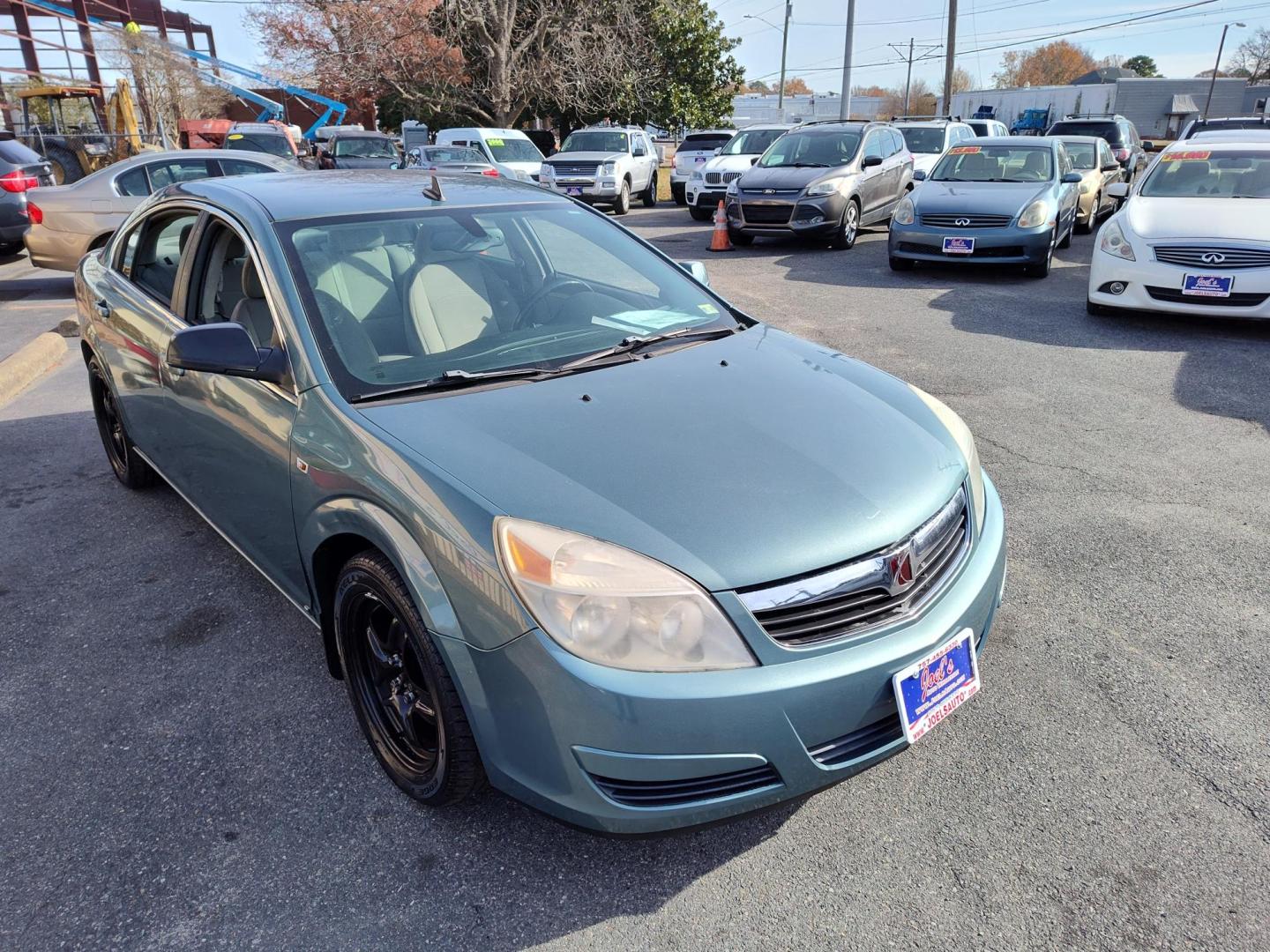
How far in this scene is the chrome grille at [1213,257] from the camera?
23.5 feet

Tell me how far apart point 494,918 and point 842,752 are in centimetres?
91

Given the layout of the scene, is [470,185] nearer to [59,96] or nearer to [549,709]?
[549,709]

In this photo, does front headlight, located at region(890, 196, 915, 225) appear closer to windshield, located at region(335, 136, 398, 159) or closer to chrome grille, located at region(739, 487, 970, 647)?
chrome grille, located at region(739, 487, 970, 647)

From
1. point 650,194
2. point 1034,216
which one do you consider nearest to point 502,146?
point 650,194

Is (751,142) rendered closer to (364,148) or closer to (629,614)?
(364,148)

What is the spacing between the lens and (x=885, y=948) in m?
2.05

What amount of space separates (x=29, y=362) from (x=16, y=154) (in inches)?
285

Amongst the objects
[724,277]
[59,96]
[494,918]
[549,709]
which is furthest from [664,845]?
[59,96]

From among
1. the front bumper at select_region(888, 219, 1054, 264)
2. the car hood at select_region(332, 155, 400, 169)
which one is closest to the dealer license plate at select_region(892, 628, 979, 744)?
the front bumper at select_region(888, 219, 1054, 264)

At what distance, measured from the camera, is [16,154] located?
40.3 feet

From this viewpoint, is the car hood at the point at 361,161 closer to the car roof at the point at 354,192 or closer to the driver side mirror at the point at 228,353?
the car roof at the point at 354,192

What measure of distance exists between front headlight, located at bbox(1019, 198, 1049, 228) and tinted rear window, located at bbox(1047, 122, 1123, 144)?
9.97 m

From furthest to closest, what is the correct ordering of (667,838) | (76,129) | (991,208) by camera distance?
1. (76,129)
2. (991,208)
3. (667,838)

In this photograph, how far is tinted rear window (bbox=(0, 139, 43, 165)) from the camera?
12036 millimetres
